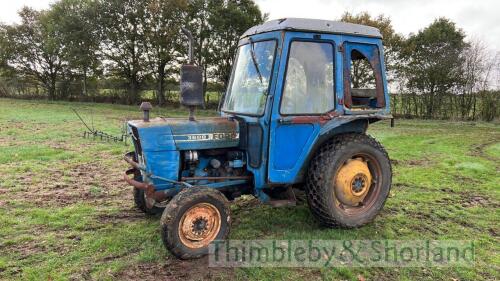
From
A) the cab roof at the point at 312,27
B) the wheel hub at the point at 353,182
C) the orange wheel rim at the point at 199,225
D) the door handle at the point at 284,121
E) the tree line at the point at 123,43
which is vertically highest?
the tree line at the point at 123,43

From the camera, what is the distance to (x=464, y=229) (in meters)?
4.36

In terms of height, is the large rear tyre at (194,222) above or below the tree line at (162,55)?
below

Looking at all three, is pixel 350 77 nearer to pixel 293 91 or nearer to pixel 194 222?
pixel 293 91

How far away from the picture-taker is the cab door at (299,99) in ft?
12.4

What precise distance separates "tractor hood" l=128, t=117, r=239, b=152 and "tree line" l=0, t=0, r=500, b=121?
678 inches

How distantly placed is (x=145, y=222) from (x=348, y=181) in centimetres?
240

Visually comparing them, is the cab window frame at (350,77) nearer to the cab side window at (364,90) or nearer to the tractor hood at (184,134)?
the cab side window at (364,90)

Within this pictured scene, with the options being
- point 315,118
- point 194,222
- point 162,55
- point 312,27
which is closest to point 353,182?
point 315,118

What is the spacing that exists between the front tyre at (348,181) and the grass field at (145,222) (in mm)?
201

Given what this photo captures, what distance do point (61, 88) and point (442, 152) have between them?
2368 centimetres

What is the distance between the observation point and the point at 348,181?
13.8 ft

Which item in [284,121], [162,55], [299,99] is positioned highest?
[162,55]

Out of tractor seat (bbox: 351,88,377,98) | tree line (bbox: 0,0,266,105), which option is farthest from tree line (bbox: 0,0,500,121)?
tractor seat (bbox: 351,88,377,98)

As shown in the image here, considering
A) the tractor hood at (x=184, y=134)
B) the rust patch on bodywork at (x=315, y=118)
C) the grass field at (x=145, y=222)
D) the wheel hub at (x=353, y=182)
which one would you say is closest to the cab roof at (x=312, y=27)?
the rust patch on bodywork at (x=315, y=118)
